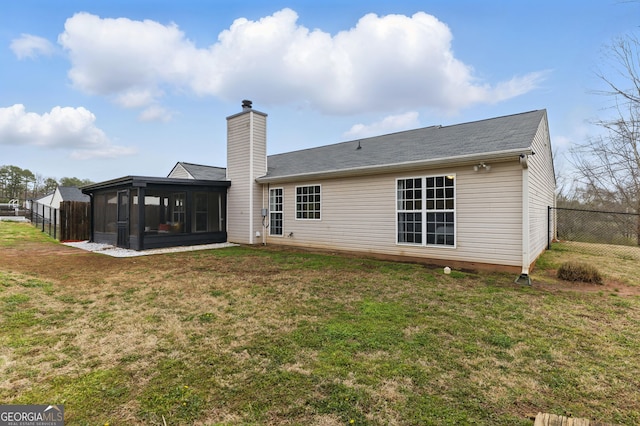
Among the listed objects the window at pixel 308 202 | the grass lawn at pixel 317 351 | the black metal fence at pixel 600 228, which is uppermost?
the window at pixel 308 202

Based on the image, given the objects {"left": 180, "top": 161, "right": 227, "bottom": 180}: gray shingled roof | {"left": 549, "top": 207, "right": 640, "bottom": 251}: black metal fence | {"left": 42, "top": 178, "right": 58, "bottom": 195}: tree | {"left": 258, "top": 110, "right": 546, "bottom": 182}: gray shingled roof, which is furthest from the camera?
{"left": 42, "top": 178, "right": 58, "bottom": 195}: tree

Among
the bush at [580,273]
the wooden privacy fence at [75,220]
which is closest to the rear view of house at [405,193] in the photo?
the bush at [580,273]

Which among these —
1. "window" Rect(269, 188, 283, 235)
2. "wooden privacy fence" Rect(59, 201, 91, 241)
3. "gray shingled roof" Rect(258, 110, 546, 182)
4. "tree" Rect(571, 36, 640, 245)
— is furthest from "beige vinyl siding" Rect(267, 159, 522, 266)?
"wooden privacy fence" Rect(59, 201, 91, 241)

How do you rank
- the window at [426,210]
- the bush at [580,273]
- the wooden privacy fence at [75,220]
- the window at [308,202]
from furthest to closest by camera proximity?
1. the wooden privacy fence at [75,220]
2. the window at [308,202]
3. the window at [426,210]
4. the bush at [580,273]

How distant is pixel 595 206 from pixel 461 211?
43.0 ft

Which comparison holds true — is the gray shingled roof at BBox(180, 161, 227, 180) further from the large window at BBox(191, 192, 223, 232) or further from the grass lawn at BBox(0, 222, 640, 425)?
the grass lawn at BBox(0, 222, 640, 425)

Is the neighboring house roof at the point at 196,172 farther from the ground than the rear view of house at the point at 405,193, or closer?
farther from the ground

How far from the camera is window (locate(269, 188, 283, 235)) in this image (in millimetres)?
10812

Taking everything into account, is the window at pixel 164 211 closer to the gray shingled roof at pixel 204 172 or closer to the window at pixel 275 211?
the gray shingled roof at pixel 204 172

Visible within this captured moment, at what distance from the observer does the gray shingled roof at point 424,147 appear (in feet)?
21.9

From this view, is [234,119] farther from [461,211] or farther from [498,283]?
[498,283]

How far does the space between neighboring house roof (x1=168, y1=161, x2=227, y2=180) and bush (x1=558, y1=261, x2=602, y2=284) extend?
474 inches

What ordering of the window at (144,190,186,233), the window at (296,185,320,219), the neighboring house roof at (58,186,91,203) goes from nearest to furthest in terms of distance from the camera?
the window at (296,185,320,219), the window at (144,190,186,233), the neighboring house roof at (58,186,91,203)

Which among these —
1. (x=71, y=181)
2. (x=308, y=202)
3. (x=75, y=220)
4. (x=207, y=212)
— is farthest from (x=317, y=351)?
(x=71, y=181)
